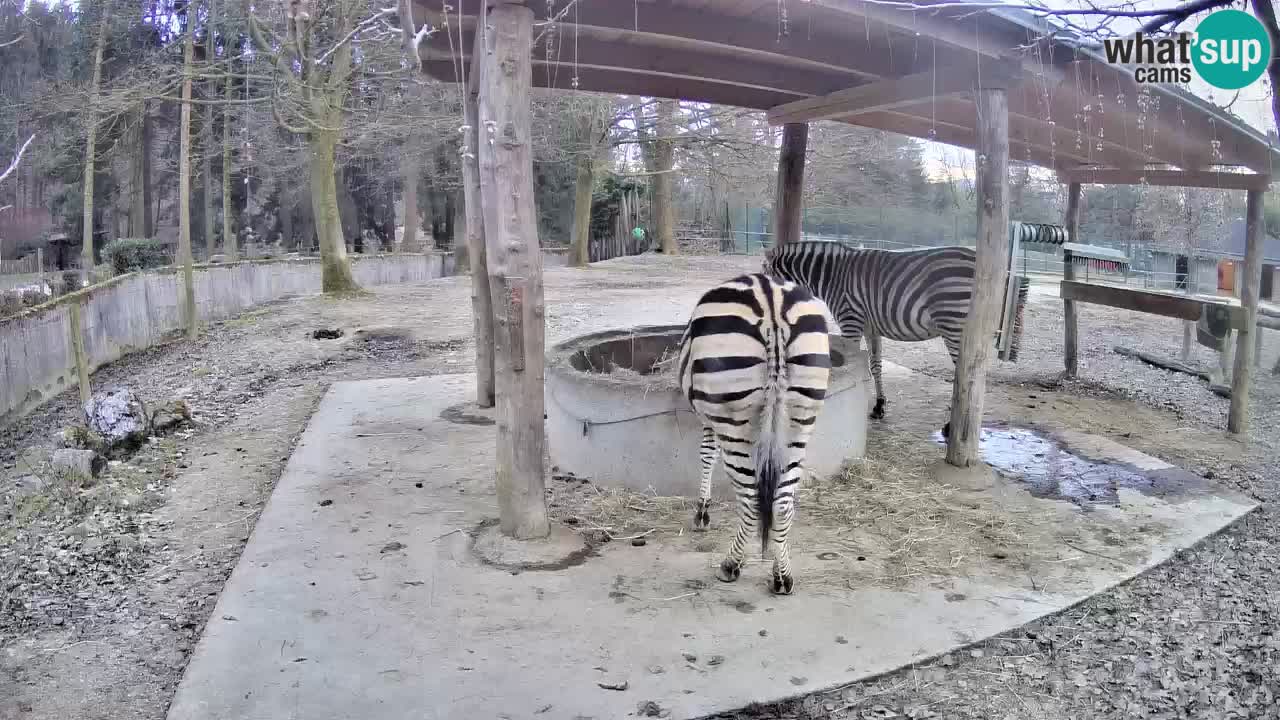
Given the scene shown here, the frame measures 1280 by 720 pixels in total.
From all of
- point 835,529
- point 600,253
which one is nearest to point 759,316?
point 835,529

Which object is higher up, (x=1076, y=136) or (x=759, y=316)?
(x=1076, y=136)

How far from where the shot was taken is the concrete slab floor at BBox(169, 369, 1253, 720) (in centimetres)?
317

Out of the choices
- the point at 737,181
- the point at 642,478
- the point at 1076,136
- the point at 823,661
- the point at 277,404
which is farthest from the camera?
the point at 737,181


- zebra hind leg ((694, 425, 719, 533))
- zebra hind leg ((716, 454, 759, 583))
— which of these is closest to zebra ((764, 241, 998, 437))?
zebra hind leg ((694, 425, 719, 533))

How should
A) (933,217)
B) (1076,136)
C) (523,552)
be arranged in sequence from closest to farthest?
(523,552), (1076,136), (933,217)

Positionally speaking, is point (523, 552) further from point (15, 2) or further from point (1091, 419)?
point (15, 2)

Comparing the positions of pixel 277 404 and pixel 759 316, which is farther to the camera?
pixel 277 404

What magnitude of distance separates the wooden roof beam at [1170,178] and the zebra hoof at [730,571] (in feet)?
20.6

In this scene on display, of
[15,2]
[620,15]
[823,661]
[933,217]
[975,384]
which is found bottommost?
[823,661]

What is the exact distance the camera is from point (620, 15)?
5160 mm

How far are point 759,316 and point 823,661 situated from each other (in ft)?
5.45

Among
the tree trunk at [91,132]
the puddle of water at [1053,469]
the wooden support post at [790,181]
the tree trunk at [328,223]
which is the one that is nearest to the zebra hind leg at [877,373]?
the puddle of water at [1053,469]

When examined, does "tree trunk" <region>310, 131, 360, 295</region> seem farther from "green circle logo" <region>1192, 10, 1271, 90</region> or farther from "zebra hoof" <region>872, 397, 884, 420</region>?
"green circle logo" <region>1192, 10, 1271, 90</region>

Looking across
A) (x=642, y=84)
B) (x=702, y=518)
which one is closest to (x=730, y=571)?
(x=702, y=518)
